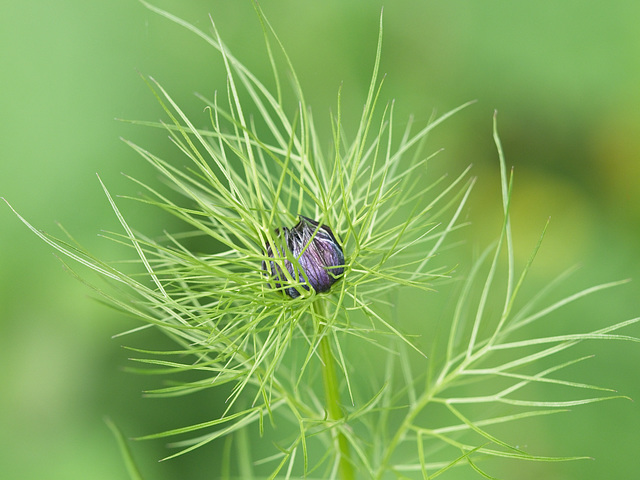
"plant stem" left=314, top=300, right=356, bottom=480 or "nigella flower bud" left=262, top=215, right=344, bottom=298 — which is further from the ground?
"nigella flower bud" left=262, top=215, right=344, bottom=298

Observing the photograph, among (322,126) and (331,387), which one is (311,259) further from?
(322,126)

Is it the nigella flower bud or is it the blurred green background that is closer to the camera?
the nigella flower bud

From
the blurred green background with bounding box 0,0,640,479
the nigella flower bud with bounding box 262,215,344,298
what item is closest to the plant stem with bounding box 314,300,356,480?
the nigella flower bud with bounding box 262,215,344,298

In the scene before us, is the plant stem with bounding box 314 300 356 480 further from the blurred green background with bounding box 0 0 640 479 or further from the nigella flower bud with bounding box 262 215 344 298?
the blurred green background with bounding box 0 0 640 479

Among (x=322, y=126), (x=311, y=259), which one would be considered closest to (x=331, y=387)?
(x=311, y=259)

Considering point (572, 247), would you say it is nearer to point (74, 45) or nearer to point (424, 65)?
point (424, 65)

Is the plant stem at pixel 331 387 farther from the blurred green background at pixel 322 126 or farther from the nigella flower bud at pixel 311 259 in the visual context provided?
the blurred green background at pixel 322 126

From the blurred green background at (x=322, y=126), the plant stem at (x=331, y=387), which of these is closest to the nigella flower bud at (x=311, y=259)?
the plant stem at (x=331, y=387)
